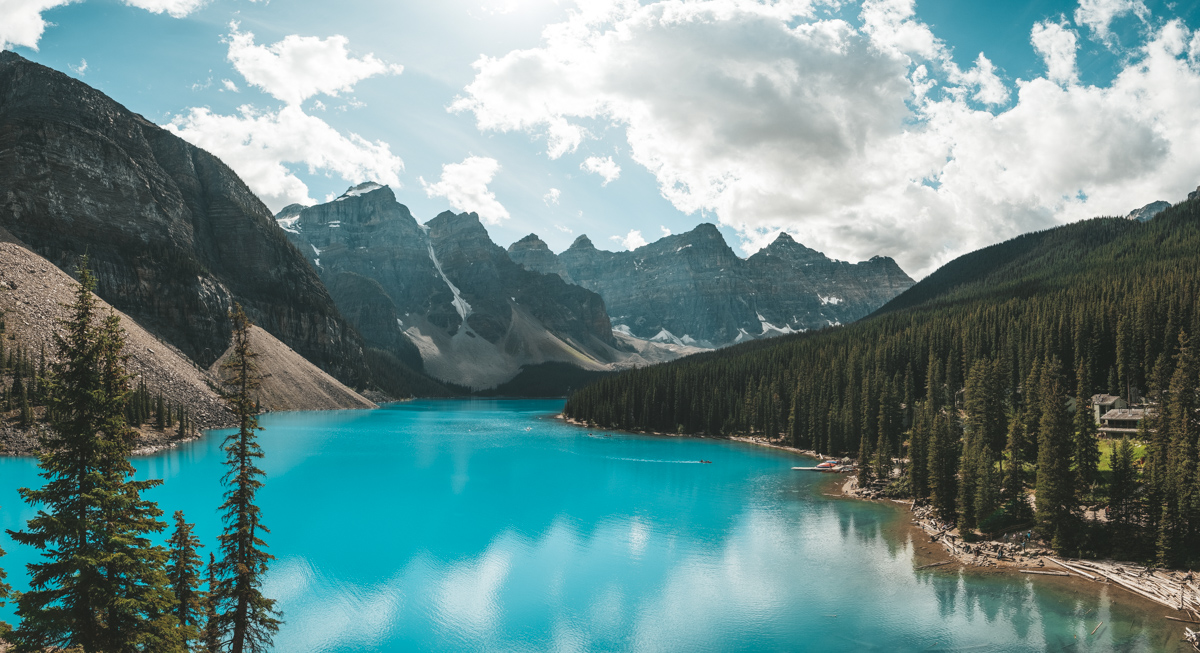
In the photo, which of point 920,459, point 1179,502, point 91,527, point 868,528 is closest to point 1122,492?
point 1179,502

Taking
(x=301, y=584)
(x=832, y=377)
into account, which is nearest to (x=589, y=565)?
(x=301, y=584)

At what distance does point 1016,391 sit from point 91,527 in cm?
8401

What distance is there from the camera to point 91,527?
1380cm

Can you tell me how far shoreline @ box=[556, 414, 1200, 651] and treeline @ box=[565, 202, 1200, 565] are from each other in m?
1.45

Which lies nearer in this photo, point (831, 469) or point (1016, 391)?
point (831, 469)

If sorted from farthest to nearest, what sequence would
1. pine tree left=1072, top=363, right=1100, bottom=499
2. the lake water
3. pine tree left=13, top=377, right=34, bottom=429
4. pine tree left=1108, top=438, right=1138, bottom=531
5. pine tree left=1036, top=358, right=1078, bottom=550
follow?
1. pine tree left=13, top=377, right=34, bottom=429
2. pine tree left=1072, top=363, right=1100, bottom=499
3. pine tree left=1036, top=358, right=1078, bottom=550
4. pine tree left=1108, top=438, right=1138, bottom=531
5. the lake water

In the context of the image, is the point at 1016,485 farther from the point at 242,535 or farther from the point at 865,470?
the point at 242,535

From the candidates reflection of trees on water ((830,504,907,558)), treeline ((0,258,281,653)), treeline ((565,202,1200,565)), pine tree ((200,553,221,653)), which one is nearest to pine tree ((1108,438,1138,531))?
treeline ((565,202,1200,565))

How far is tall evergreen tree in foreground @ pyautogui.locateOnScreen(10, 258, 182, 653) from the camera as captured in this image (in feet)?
44.6

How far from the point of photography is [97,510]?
14.5 m

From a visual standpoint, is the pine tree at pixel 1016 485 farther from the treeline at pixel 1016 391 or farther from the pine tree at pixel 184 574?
the pine tree at pixel 184 574

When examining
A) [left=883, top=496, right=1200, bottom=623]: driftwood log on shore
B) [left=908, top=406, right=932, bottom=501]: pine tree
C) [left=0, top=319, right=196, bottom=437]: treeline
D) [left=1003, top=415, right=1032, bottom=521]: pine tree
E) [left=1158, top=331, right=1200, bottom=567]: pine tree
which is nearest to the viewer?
[left=883, top=496, right=1200, bottom=623]: driftwood log on shore

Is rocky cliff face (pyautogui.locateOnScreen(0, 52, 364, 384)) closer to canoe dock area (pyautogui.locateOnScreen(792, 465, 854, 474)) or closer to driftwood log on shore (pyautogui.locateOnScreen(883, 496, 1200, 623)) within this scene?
canoe dock area (pyautogui.locateOnScreen(792, 465, 854, 474))

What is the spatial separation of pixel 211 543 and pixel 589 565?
21.9 meters
